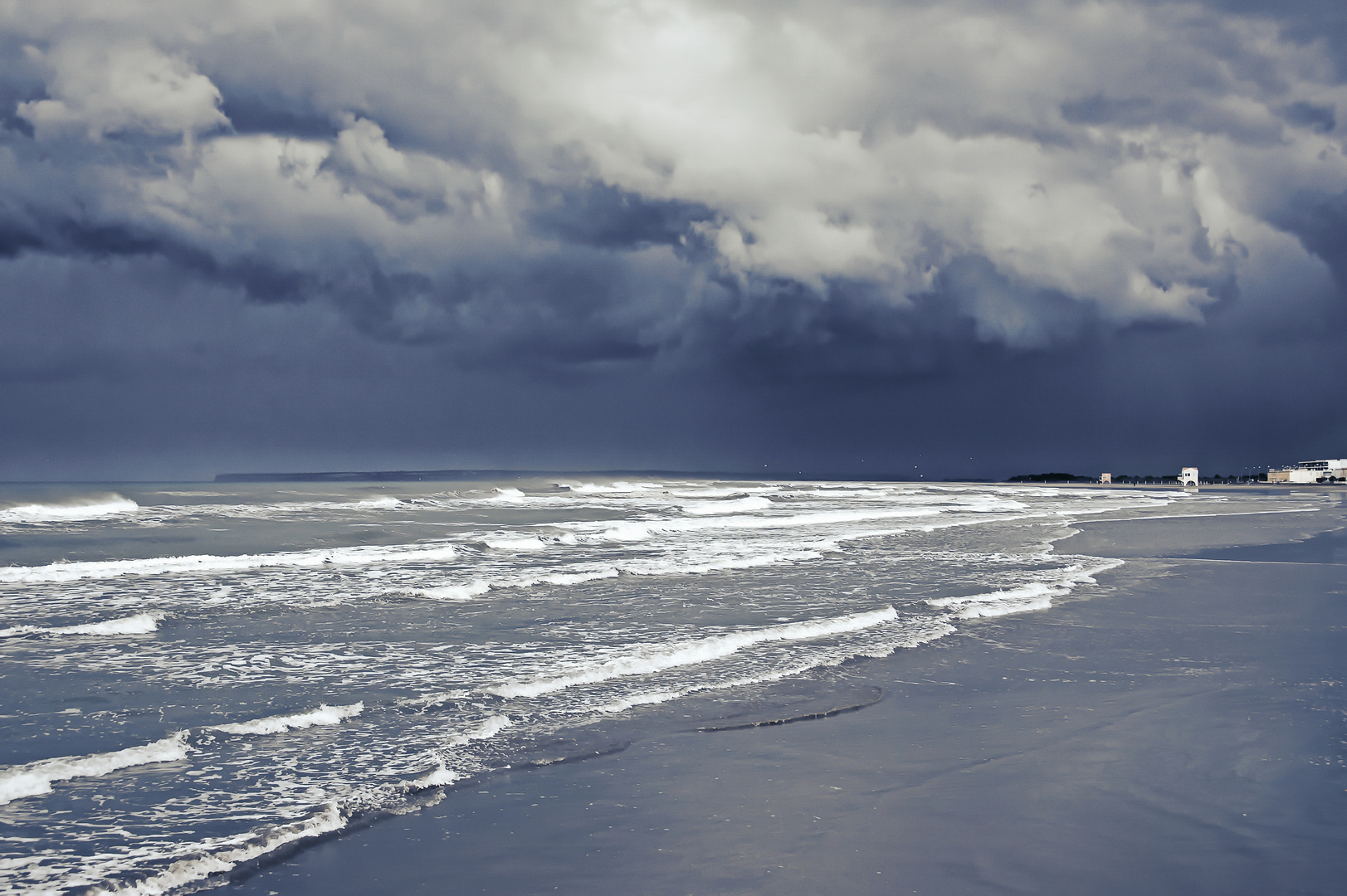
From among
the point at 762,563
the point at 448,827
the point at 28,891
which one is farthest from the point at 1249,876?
the point at 762,563

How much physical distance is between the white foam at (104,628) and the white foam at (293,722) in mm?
6492

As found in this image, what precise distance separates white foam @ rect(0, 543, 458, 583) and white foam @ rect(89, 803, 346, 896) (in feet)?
56.8

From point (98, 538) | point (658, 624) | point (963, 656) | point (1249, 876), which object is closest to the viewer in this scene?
point (1249, 876)

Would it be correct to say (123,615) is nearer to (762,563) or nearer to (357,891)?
(357,891)

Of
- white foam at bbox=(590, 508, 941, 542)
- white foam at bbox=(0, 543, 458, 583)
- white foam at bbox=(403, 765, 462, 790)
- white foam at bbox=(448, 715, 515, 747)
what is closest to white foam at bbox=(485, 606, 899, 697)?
white foam at bbox=(448, 715, 515, 747)

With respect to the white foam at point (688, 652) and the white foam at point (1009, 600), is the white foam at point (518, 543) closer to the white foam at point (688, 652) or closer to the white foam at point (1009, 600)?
the white foam at point (1009, 600)

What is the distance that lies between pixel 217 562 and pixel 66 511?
107 ft

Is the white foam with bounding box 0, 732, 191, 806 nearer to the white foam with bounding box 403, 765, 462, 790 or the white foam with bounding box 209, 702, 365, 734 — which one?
the white foam with bounding box 209, 702, 365, 734

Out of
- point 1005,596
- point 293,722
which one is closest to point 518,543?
point 1005,596

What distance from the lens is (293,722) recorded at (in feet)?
28.6

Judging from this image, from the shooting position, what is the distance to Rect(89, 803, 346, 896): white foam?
5234 millimetres

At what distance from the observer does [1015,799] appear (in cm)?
674

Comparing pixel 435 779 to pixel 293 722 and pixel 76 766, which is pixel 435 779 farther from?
pixel 76 766

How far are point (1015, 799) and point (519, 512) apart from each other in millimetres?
42558
